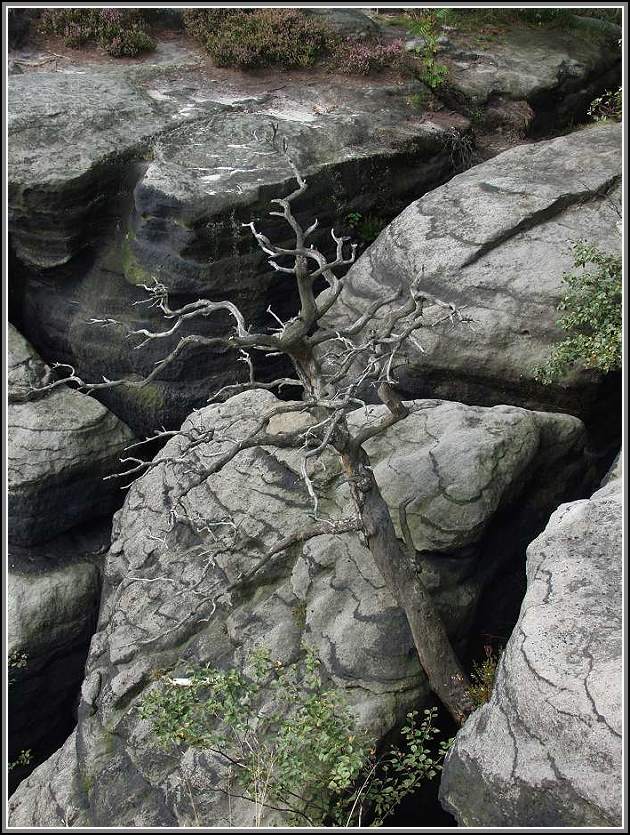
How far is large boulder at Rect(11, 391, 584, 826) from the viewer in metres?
7.18

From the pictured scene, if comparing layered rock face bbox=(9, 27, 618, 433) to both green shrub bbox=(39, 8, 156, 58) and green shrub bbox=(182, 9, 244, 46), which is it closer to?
green shrub bbox=(39, 8, 156, 58)

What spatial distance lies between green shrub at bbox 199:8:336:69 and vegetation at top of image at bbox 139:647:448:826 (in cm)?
1038

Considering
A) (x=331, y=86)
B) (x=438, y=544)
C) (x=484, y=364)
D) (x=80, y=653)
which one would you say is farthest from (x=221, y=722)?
(x=331, y=86)

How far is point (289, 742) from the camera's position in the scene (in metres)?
6.01

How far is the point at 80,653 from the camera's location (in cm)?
1055

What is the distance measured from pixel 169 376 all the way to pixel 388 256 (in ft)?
11.2

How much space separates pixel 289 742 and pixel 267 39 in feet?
37.4

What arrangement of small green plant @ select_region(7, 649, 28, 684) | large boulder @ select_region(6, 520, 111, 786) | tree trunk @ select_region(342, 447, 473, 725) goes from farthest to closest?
large boulder @ select_region(6, 520, 111, 786), small green plant @ select_region(7, 649, 28, 684), tree trunk @ select_region(342, 447, 473, 725)

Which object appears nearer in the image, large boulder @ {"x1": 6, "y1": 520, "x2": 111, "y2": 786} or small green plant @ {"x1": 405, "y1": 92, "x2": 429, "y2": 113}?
large boulder @ {"x1": 6, "y1": 520, "x2": 111, "y2": 786}

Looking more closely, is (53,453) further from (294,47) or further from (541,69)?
(541,69)

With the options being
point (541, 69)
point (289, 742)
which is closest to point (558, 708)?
point (289, 742)

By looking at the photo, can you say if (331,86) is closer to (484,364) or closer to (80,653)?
(484,364)

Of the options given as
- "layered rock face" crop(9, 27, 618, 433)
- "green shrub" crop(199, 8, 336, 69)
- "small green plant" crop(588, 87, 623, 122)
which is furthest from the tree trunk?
"green shrub" crop(199, 8, 336, 69)

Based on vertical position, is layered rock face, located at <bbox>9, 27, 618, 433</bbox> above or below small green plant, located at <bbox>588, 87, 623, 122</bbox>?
below
